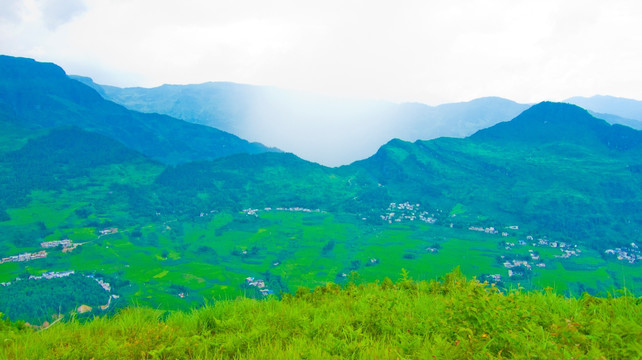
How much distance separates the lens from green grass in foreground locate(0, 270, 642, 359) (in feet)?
12.4

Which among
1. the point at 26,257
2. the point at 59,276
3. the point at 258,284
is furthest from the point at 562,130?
the point at 26,257

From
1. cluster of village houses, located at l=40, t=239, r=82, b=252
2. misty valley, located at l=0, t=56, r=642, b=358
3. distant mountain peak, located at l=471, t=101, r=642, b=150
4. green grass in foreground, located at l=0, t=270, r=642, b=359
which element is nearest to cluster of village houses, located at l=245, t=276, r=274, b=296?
misty valley, located at l=0, t=56, r=642, b=358

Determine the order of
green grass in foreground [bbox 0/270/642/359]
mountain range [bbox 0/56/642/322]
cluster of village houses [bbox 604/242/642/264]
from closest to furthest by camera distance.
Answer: green grass in foreground [bbox 0/270/642/359] → mountain range [bbox 0/56/642/322] → cluster of village houses [bbox 604/242/642/264]

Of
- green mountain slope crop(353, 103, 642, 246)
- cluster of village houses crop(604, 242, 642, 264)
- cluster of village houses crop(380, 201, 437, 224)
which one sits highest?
green mountain slope crop(353, 103, 642, 246)

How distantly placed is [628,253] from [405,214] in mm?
65524

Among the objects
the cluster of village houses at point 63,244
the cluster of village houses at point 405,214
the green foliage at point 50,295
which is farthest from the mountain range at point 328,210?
the cluster of village houses at point 63,244

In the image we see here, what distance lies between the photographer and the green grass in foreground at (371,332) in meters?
3.77

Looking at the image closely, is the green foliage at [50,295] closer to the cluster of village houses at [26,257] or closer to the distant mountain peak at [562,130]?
the cluster of village houses at [26,257]

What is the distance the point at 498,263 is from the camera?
254 feet

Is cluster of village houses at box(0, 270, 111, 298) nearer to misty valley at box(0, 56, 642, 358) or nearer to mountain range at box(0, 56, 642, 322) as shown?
misty valley at box(0, 56, 642, 358)

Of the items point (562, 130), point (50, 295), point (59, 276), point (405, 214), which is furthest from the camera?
point (562, 130)

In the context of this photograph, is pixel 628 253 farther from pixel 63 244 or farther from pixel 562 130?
pixel 63 244

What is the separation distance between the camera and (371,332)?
16.7 feet

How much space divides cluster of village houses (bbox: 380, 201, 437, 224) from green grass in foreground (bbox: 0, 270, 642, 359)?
11958 centimetres
